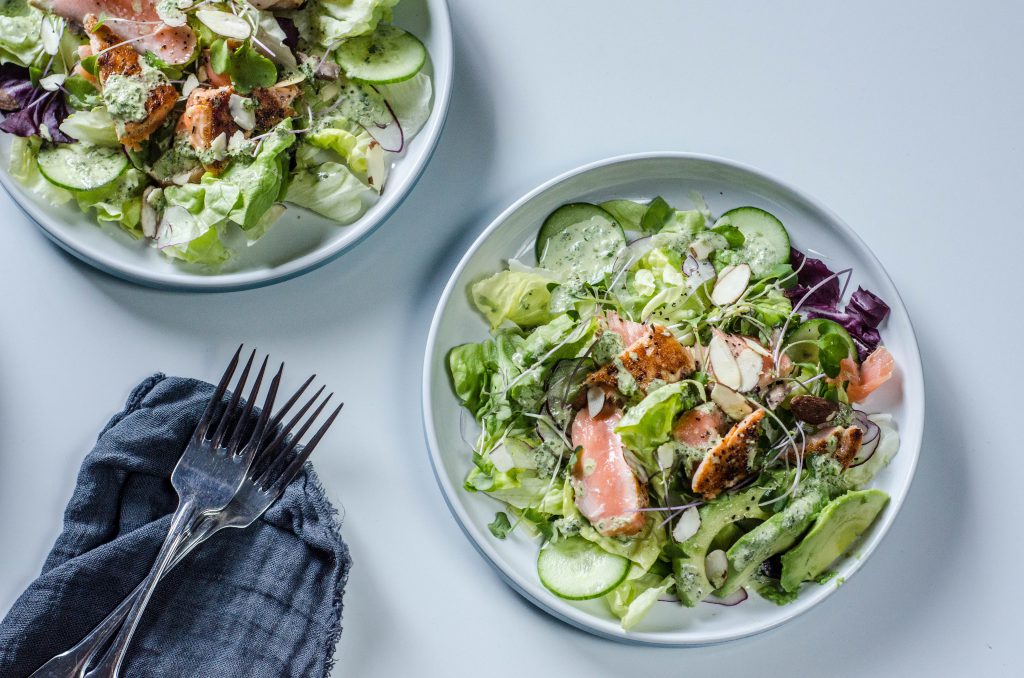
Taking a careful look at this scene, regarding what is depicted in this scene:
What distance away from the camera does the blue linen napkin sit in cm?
200

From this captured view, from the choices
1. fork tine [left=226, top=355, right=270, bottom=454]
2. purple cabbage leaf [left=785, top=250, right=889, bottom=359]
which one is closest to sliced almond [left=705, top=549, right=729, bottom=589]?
purple cabbage leaf [left=785, top=250, right=889, bottom=359]

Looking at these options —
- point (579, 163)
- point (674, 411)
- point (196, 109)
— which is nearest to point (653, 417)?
point (674, 411)

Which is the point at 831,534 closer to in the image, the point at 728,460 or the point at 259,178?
the point at 728,460

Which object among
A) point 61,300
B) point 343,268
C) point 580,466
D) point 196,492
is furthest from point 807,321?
point 61,300

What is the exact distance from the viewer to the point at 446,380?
83.4 inches

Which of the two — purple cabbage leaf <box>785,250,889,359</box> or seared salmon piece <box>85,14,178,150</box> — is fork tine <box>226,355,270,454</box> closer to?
seared salmon piece <box>85,14,178,150</box>

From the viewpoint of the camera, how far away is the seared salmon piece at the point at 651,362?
2.00 meters

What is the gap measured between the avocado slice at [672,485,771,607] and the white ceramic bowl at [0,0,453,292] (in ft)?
3.41

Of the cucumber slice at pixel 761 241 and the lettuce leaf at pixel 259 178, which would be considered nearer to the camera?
the lettuce leaf at pixel 259 178

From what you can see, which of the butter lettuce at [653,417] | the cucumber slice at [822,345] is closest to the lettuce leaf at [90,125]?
the butter lettuce at [653,417]

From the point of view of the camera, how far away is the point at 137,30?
6.73 ft

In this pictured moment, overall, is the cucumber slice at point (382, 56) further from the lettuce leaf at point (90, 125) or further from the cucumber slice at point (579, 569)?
the cucumber slice at point (579, 569)

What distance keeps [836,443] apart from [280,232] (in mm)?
1408

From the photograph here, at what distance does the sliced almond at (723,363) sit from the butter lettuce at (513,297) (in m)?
0.39
